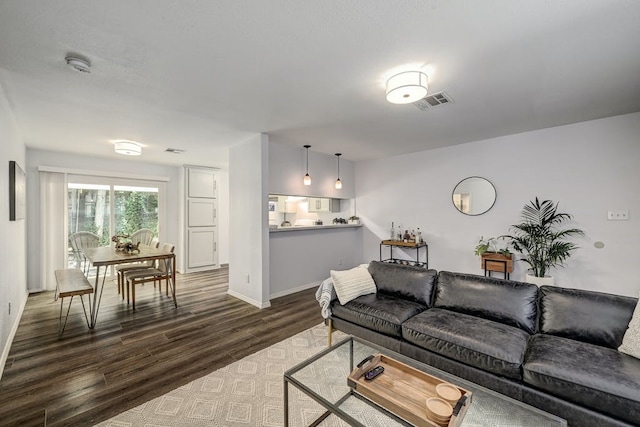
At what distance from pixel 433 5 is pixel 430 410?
2108mm

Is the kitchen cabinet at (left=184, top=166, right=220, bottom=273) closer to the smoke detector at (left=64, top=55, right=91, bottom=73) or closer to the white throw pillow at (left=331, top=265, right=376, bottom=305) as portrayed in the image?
the smoke detector at (left=64, top=55, right=91, bottom=73)

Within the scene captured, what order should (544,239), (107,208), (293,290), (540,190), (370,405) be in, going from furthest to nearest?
(107,208) → (293,290) → (540,190) → (544,239) → (370,405)

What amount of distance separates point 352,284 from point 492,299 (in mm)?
1248

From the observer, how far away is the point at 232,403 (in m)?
1.94

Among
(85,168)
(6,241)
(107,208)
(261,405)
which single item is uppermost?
(85,168)

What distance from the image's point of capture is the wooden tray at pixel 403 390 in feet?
4.37

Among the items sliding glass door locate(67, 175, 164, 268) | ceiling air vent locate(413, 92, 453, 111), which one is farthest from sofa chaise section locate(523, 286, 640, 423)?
sliding glass door locate(67, 175, 164, 268)

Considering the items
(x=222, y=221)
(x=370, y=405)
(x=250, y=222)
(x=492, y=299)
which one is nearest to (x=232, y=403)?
(x=370, y=405)

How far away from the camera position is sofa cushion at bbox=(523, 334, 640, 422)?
4.60 ft

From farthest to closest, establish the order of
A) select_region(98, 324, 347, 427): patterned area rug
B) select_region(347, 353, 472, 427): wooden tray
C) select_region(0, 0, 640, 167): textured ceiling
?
1. select_region(98, 324, 347, 427): patterned area rug
2. select_region(0, 0, 640, 167): textured ceiling
3. select_region(347, 353, 472, 427): wooden tray

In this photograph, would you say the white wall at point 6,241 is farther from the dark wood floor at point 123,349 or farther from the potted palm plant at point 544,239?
the potted palm plant at point 544,239

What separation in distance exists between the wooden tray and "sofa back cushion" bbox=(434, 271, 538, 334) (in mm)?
1056

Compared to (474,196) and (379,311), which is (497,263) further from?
(379,311)

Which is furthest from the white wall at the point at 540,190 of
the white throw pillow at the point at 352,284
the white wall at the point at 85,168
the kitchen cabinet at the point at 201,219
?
the white wall at the point at 85,168
